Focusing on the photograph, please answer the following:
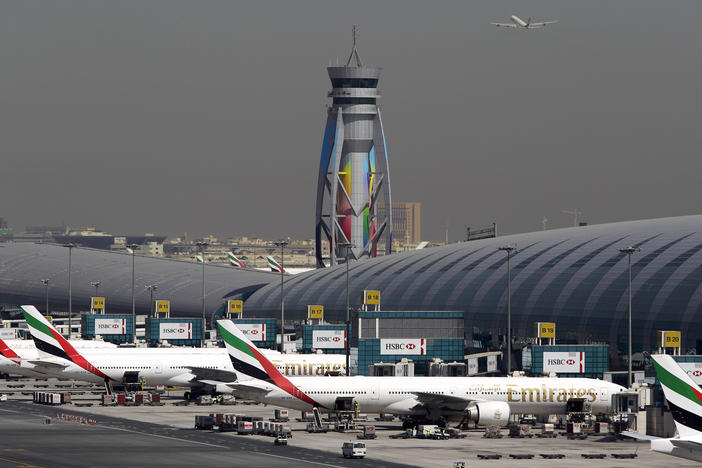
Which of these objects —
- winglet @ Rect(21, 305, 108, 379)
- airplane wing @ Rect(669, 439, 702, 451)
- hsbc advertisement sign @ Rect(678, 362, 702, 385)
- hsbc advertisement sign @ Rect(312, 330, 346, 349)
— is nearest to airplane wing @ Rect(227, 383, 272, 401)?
winglet @ Rect(21, 305, 108, 379)

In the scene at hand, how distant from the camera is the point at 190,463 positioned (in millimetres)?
78438

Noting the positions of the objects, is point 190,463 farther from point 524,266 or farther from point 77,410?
point 524,266

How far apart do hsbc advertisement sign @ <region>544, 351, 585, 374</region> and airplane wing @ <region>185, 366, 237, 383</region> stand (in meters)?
28.0

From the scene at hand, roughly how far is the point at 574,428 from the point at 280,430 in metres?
20.9

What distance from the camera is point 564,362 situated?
385 ft

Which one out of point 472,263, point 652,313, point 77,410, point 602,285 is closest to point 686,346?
point 652,313

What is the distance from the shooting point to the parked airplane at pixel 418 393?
97.9 meters

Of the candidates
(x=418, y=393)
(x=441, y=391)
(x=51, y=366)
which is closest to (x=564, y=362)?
(x=441, y=391)

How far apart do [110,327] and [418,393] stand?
89.8 metres

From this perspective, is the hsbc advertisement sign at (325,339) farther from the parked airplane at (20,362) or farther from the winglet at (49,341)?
the winglet at (49,341)

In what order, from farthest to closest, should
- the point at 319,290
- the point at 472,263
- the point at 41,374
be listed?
the point at 319,290
the point at 472,263
the point at 41,374

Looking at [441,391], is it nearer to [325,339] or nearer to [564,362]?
[564,362]

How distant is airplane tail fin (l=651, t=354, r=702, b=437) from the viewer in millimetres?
62750

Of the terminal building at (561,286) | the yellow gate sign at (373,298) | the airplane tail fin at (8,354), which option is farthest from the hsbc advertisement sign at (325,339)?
the airplane tail fin at (8,354)
